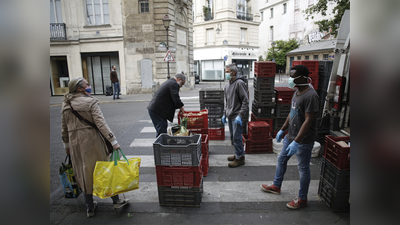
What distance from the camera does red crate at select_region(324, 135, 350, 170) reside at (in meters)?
3.22

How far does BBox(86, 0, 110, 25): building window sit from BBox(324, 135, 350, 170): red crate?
744 inches

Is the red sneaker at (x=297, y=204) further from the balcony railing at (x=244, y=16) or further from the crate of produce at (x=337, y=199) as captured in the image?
the balcony railing at (x=244, y=16)

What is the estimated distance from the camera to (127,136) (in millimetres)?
7680

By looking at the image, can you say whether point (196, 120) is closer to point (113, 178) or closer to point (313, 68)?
point (113, 178)

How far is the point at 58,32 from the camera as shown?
59.4 feet

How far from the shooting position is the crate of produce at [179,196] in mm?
3643

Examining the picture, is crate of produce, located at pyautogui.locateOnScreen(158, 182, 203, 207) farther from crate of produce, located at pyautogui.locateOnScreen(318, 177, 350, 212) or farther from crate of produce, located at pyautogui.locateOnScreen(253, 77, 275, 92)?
crate of produce, located at pyautogui.locateOnScreen(253, 77, 275, 92)

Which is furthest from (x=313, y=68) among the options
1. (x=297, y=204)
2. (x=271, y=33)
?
(x=271, y=33)

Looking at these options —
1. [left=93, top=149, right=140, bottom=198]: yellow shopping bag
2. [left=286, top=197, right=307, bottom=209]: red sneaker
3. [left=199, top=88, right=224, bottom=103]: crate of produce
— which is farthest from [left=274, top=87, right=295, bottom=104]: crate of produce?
[left=93, top=149, right=140, bottom=198]: yellow shopping bag

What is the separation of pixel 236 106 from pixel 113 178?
2901 mm
